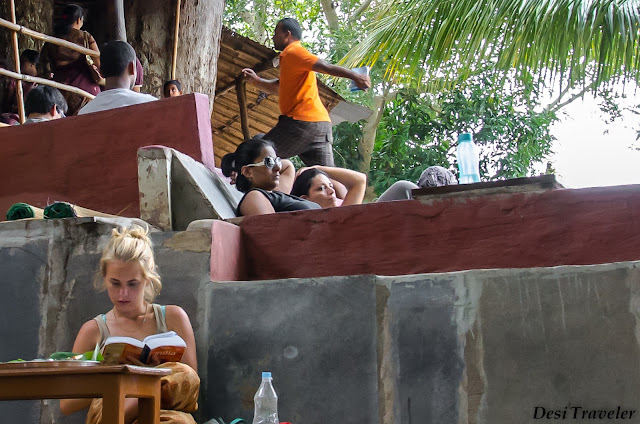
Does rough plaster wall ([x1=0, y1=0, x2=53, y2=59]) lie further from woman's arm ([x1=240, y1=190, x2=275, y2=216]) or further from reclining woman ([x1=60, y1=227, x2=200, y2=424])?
reclining woman ([x1=60, y1=227, x2=200, y2=424])

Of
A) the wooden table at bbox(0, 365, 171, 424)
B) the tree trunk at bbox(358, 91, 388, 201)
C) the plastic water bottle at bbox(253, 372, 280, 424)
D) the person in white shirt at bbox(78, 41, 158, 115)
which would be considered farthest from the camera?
the tree trunk at bbox(358, 91, 388, 201)

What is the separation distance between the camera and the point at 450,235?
436 cm

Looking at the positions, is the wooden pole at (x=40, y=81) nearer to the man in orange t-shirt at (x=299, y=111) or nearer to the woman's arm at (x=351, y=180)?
the man in orange t-shirt at (x=299, y=111)

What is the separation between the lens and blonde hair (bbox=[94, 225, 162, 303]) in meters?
3.93

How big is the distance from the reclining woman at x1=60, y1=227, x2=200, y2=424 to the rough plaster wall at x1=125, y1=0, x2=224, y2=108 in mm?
4575

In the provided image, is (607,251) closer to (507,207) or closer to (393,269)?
(507,207)

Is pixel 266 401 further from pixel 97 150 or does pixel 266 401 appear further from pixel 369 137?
pixel 369 137

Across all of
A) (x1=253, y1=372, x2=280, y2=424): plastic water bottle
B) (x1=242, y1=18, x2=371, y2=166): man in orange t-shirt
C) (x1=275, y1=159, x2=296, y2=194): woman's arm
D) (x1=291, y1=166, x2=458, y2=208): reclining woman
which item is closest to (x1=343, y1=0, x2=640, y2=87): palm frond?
(x1=242, y1=18, x2=371, y2=166): man in orange t-shirt

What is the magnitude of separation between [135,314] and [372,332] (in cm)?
102

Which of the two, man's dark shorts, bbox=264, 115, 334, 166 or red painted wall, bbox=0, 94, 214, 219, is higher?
man's dark shorts, bbox=264, 115, 334, 166

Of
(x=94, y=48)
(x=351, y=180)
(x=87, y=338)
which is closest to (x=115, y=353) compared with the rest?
(x=87, y=338)

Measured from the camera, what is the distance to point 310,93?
23.2ft

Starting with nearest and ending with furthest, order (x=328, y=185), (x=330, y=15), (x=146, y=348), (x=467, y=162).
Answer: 1. (x=146, y=348)
2. (x=467, y=162)
3. (x=328, y=185)
4. (x=330, y=15)

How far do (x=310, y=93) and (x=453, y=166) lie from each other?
7.15m
